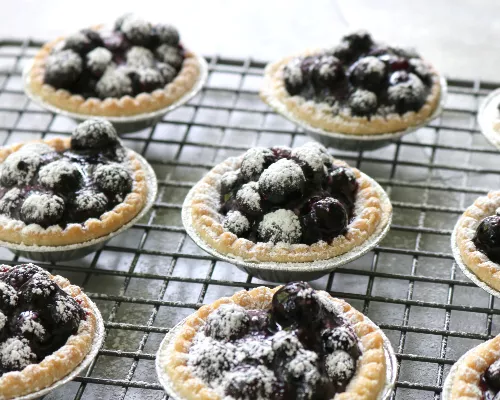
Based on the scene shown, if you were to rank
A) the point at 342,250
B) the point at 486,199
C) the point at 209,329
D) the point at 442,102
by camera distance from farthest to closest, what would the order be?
the point at 442,102, the point at 486,199, the point at 342,250, the point at 209,329

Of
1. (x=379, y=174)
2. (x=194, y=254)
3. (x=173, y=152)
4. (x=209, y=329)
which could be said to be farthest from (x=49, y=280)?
(x=379, y=174)

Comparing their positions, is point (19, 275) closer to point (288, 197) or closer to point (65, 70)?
point (288, 197)

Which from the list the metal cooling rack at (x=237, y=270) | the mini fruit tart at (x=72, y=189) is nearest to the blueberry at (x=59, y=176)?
the mini fruit tart at (x=72, y=189)

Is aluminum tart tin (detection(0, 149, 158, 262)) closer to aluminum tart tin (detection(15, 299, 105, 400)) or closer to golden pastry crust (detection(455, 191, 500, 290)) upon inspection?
aluminum tart tin (detection(15, 299, 105, 400))

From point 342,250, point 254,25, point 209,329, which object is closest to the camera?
point 209,329

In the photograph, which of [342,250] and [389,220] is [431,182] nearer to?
[389,220]
